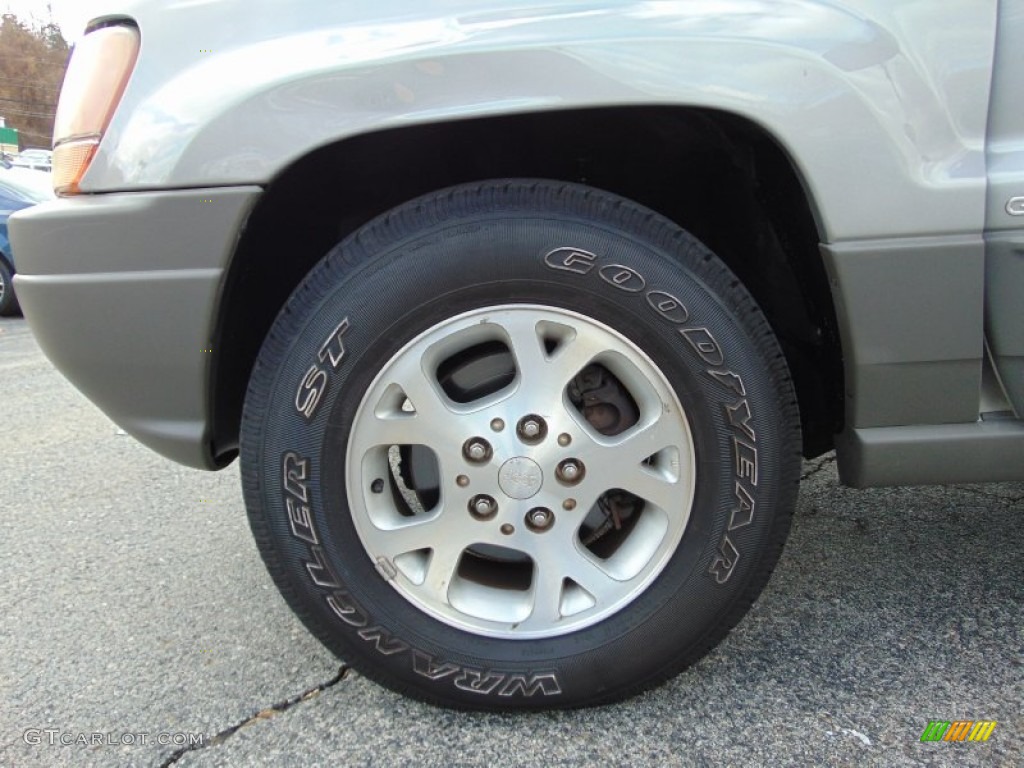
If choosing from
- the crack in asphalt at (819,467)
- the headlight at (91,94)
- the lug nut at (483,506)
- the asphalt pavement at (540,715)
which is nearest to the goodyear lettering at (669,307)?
the lug nut at (483,506)

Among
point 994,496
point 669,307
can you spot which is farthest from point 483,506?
point 994,496

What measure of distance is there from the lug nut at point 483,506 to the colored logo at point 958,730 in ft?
3.06

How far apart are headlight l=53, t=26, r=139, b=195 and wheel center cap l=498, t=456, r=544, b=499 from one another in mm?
983

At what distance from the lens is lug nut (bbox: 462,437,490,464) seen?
1.47 metres

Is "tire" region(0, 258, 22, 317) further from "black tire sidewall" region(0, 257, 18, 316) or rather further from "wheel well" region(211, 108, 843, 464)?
"wheel well" region(211, 108, 843, 464)

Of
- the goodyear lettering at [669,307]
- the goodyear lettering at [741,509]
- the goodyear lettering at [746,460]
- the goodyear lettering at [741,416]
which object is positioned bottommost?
the goodyear lettering at [741,509]

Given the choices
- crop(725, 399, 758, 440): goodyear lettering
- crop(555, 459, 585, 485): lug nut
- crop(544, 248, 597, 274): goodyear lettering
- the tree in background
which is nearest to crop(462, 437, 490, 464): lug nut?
crop(555, 459, 585, 485): lug nut

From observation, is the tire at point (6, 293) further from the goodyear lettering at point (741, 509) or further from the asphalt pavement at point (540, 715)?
the goodyear lettering at point (741, 509)

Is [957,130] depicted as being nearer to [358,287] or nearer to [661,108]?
[661,108]

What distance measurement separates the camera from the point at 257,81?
1350 millimetres

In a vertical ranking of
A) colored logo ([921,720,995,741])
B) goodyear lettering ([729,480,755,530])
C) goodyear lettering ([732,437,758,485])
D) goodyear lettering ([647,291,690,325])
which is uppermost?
goodyear lettering ([647,291,690,325])

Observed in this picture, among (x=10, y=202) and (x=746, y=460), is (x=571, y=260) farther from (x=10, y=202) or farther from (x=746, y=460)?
(x=10, y=202)

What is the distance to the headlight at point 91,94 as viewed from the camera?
1439mm

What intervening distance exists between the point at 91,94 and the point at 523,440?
3.47 feet
